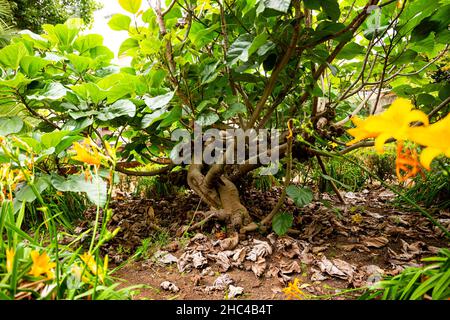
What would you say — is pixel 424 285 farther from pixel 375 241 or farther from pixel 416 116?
pixel 375 241

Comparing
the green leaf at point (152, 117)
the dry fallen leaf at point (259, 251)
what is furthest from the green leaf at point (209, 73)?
the dry fallen leaf at point (259, 251)

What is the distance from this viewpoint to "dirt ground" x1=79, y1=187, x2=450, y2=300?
39.0 inches

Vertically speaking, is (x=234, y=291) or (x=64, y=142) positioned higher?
(x=64, y=142)

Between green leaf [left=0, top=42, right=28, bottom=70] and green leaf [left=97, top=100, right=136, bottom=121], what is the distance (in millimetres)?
350

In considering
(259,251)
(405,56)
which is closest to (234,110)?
(259,251)

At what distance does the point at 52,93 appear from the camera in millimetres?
1101

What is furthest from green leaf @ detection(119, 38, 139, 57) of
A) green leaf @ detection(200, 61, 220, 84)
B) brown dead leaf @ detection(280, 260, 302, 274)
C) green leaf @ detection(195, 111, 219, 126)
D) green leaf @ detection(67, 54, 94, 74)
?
brown dead leaf @ detection(280, 260, 302, 274)

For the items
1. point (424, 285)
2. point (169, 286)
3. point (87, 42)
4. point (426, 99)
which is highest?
point (87, 42)

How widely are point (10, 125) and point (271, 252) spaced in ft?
3.99

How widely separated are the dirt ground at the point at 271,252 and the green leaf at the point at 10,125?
2.17ft

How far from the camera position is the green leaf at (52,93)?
1069 mm

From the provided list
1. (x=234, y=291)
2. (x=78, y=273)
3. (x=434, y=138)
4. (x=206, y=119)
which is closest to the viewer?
(x=434, y=138)
